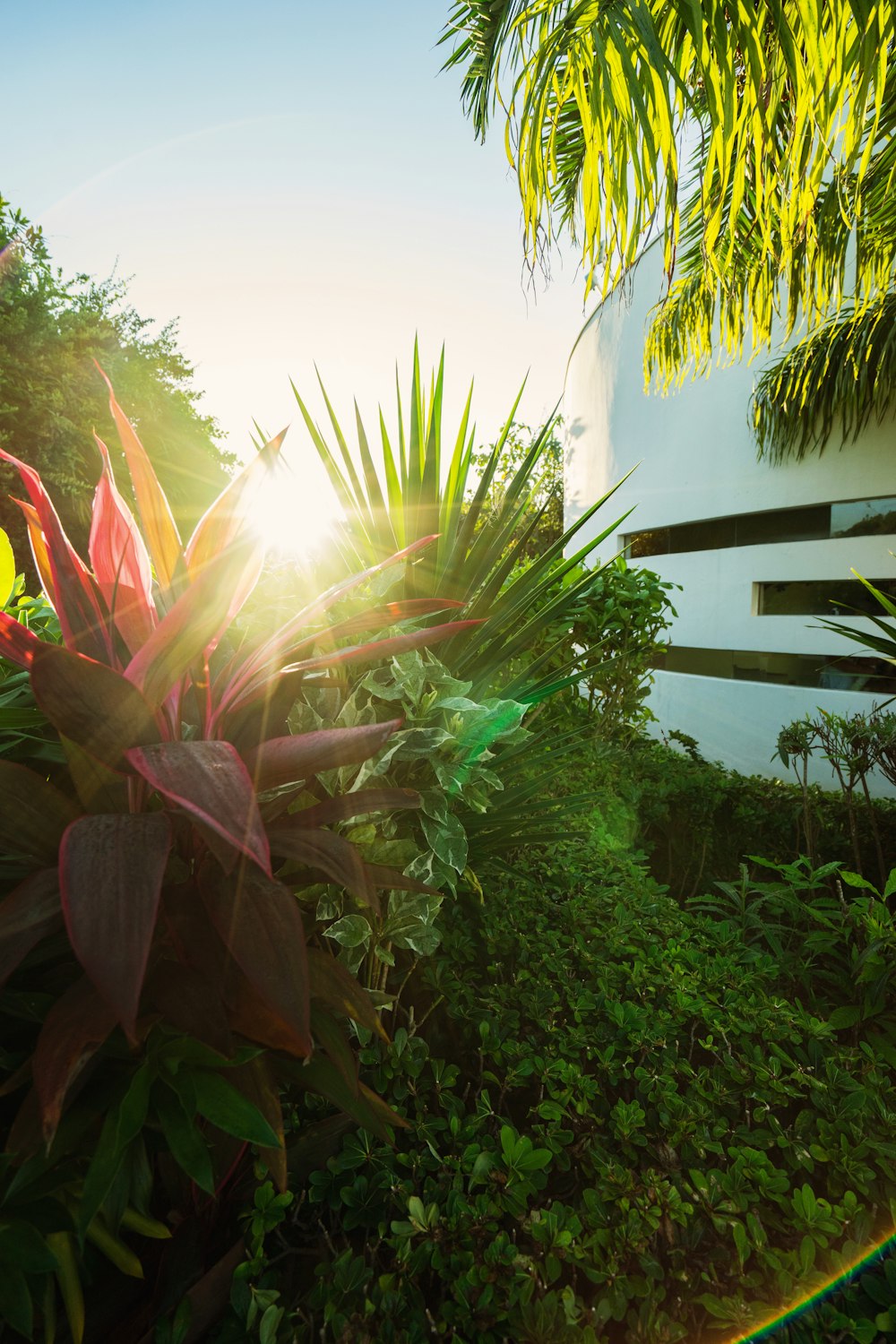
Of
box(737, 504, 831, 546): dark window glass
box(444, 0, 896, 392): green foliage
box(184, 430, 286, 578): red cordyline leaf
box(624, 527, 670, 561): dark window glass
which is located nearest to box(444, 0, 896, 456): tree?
box(444, 0, 896, 392): green foliage

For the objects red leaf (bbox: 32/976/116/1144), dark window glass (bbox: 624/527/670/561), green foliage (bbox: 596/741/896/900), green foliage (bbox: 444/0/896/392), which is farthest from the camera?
dark window glass (bbox: 624/527/670/561)

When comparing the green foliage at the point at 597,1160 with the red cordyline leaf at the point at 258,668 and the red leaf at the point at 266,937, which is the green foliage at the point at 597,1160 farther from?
the red cordyline leaf at the point at 258,668

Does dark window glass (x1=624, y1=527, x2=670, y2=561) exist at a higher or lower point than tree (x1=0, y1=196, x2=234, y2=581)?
lower

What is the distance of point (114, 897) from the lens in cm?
63

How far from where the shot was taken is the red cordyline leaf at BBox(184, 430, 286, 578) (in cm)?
96

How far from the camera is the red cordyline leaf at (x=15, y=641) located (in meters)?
0.83

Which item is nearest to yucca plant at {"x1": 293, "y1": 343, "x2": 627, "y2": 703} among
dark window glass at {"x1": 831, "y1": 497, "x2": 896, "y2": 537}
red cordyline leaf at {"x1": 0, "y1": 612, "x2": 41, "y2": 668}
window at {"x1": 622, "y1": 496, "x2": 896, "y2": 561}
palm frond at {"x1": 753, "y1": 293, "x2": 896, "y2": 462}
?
red cordyline leaf at {"x1": 0, "y1": 612, "x2": 41, "y2": 668}

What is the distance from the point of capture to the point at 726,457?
9047 millimetres

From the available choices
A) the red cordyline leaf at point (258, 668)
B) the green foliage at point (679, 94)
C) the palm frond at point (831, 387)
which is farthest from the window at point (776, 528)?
the red cordyline leaf at point (258, 668)

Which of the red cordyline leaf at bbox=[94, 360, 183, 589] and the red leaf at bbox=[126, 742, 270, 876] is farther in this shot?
the red cordyline leaf at bbox=[94, 360, 183, 589]

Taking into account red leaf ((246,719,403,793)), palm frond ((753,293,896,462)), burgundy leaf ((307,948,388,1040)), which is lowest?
burgundy leaf ((307,948,388,1040))

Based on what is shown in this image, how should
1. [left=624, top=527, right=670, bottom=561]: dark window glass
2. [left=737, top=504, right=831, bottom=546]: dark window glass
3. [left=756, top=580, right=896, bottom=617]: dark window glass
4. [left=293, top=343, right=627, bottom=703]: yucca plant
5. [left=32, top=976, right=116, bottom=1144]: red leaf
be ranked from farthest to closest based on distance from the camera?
[left=624, top=527, right=670, bottom=561]: dark window glass → [left=737, top=504, right=831, bottom=546]: dark window glass → [left=756, top=580, right=896, bottom=617]: dark window glass → [left=293, top=343, right=627, bottom=703]: yucca plant → [left=32, top=976, right=116, bottom=1144]: red leaf

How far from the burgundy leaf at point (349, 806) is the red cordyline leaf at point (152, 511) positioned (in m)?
0.42

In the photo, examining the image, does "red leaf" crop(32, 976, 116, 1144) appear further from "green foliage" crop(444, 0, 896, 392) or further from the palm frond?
the palm frond
